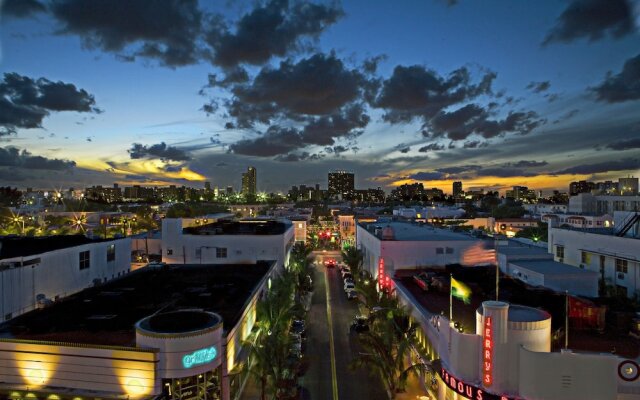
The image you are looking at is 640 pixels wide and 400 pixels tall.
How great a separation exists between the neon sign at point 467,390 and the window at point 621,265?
31.0 meters

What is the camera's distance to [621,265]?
142 ft

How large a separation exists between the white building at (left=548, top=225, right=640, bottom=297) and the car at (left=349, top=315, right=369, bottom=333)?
25076 mm

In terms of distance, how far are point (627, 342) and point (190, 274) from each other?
119 ft

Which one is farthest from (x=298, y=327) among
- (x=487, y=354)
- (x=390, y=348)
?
(x=487, y=354)

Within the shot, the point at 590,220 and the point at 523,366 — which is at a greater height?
the point at 590,220

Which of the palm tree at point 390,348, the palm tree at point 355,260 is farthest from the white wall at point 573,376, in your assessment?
the palm tree at point 355,260

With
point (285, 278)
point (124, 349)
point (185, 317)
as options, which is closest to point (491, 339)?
point (185, 317)

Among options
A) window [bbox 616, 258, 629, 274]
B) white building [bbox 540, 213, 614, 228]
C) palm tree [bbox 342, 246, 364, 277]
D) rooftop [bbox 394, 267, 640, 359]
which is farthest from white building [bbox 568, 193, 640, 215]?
rooftop [bbox 394, 267, 640, 359]

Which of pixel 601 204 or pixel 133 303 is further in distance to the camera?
pixel 601 204

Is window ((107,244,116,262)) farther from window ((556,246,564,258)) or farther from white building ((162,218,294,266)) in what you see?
window ((556,246,564,258))

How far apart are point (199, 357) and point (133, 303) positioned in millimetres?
12252

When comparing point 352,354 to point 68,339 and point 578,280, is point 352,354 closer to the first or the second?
point 578,280

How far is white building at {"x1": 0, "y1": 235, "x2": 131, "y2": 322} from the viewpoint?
31.0 m

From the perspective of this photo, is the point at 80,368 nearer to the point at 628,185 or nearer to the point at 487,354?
the point at 487,354
